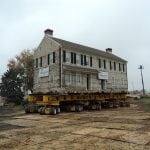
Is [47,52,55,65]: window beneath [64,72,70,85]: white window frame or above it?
above

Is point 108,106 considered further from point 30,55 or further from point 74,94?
point 30,55

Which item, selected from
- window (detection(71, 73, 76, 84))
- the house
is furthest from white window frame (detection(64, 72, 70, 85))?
window (detection(71, 73, 76, 84))

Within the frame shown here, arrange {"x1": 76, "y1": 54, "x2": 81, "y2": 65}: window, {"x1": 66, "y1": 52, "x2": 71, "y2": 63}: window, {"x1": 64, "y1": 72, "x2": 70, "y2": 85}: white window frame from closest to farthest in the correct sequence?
{"x1": 64, "y1": 72, "x2": 70, "y2": 85}: white window frame
{"x1": 66, "y1": 52, "x2": 71, "y2": 63}: window
{"x1": 76, "y1": 54, "x2": 81, "y2": 65}: window

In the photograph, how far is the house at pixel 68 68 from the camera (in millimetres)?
29781

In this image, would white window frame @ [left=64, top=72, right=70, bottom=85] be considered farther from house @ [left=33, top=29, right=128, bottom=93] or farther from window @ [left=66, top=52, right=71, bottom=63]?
window @ [left=66, top=52, right=71, bottom=63]

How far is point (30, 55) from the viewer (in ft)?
158

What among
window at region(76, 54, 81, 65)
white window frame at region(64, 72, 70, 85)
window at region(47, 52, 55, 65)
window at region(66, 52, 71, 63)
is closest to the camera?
white window frame at region(64, 72, 70, 85)

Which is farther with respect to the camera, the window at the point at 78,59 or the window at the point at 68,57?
the window at the point at 78,59

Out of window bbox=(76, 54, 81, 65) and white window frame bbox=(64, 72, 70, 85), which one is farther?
window bbox=(76, 54, 81, 65)

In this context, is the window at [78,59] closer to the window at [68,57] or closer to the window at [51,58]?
the window at [68,57]

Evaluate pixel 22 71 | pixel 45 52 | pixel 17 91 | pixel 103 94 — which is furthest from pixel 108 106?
pixel 22 71

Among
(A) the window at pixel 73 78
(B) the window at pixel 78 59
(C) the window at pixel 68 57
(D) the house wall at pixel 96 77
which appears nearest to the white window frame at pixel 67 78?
(D) the house wall at pixel 96 77

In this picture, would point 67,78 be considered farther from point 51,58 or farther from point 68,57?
point 51,58

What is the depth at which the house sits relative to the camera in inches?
1172
